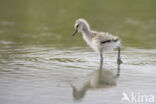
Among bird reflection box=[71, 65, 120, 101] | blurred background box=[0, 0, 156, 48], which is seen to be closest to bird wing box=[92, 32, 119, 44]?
bird reflection box=[71, 65, 120, 101]

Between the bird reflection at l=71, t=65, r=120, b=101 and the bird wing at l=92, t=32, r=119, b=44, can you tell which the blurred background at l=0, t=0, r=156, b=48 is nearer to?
the bird wing at l=92, t=32, r=119, b=44

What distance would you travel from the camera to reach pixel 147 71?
7.32m

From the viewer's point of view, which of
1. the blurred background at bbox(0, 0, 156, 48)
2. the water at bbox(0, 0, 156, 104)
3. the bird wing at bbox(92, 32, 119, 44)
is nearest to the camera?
the water at bbox(0, 0, 156, 104)

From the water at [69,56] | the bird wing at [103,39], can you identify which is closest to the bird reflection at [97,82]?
the water at [69,56]

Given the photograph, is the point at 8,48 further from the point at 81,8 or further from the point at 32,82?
the point at 81,8

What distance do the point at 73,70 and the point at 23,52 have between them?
2391 millimetres

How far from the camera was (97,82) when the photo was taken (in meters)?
6.63

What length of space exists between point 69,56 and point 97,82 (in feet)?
7.63

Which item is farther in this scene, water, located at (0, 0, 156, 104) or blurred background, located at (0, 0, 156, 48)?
blurred background, located at (0, 0, 156, 48)

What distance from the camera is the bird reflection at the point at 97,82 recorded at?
5.96 metres

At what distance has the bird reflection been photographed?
5964 millimetres

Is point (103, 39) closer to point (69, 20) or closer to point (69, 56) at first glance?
point (69, 56)

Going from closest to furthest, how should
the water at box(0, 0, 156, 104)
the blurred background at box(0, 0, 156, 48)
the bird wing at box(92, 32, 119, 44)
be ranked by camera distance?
the water at box(0, 0, 156, 104)
the bird wing at box(92, 32, 119, 44)
the blurred background at box(0, 0, 156, 48)

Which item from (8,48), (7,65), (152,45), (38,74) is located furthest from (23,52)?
(152,45)
